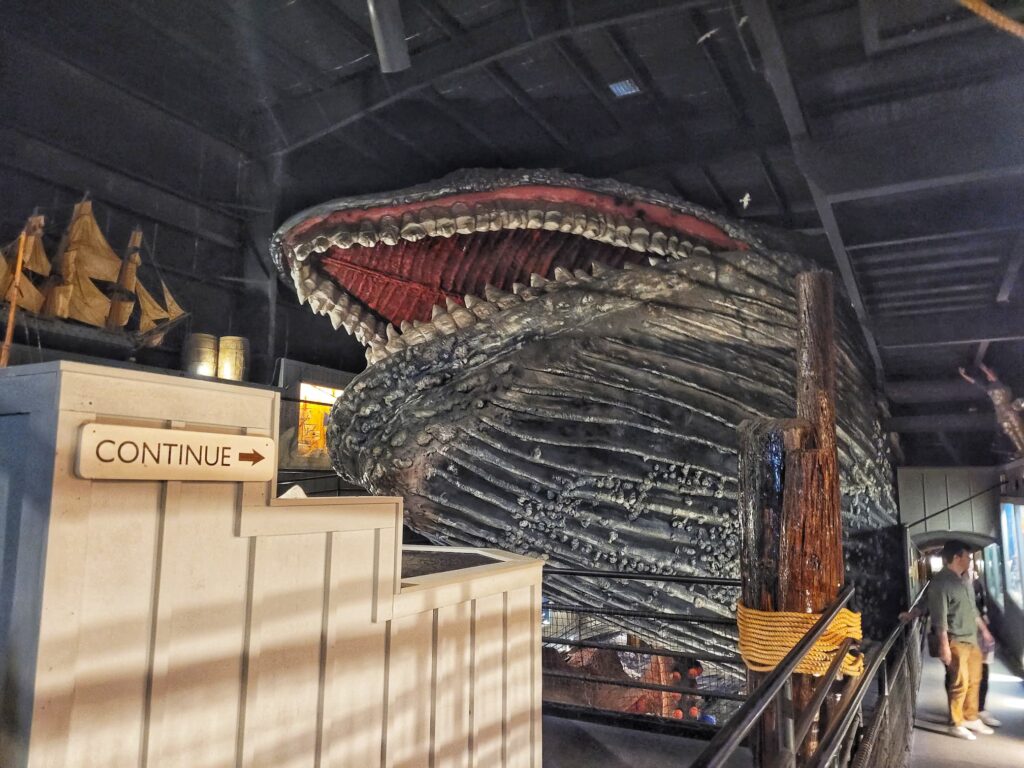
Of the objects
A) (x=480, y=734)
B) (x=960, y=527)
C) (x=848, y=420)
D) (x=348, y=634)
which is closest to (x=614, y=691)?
(x=960, y=527)

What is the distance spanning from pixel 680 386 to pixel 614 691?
487 cm

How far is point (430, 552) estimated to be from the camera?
1842 millimetres

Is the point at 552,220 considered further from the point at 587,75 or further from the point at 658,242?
the point at 587,75

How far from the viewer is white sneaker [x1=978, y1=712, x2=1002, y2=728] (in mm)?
3283

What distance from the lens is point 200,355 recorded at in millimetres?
3055

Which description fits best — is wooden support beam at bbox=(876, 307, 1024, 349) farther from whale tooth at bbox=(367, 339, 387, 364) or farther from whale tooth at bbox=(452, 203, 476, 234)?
whale tooth at bbox=(367, 339, 387, 364)

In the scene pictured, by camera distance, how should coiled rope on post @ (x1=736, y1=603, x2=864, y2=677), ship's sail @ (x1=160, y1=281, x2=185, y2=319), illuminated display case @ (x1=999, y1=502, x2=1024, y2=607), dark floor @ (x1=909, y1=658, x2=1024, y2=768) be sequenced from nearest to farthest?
coiled rope on post @ (x1=736, y1=603, x2=864, y2=677)
dark floor @ (x1=909, y1=658, x2=1024, y2=768)
ship's sail @ (x1=160, y1=281, x2=185, y2=319)
illuminated display case @ (x1=999, y1=502, x2=1024, y2=607)

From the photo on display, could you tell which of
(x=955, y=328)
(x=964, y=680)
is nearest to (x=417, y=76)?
(x=955, y=328)

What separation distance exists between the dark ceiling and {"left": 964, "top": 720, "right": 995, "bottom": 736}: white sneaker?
6.24 feet

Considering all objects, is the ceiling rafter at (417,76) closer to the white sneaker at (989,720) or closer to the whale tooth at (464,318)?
the whale tooth at (464,318)

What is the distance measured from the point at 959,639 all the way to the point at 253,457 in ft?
12.1

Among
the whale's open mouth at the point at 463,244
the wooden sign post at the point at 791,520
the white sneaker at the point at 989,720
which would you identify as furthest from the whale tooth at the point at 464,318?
the white sneaker at the point at 989,720

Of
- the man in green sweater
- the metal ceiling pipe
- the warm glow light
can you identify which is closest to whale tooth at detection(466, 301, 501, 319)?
the metal ceiling pipe

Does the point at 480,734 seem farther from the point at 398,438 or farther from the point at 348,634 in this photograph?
the point at 398,438
